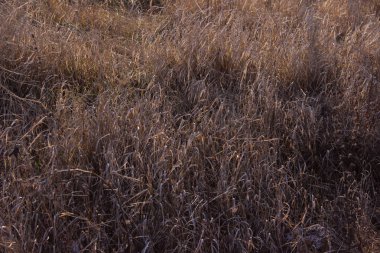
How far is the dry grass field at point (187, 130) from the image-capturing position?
10.3 feet

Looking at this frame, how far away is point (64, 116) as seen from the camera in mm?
3652

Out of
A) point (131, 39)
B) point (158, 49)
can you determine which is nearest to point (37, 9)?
point (131, 39)

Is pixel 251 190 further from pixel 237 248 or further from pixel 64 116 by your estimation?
pixel 64 116

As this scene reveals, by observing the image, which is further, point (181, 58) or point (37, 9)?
point (37, 9)

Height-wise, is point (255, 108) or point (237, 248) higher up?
point (255, 108)

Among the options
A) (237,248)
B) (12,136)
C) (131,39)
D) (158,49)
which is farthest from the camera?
(131,39)

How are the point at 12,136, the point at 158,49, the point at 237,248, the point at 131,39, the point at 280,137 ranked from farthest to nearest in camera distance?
the point at 131,39 → the point at 158,49 → the point at 280,137 → the point at 12,136 → the point at 237,248

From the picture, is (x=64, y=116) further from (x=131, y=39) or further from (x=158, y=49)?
(x=131, y=39)

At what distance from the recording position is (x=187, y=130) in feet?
12.0

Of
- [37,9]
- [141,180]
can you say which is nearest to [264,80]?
[141,180]

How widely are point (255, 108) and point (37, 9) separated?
6.69ft

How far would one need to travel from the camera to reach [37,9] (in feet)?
16.1

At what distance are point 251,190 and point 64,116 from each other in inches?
45.8

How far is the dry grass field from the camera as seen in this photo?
3.13 m
